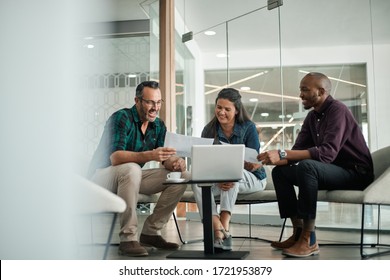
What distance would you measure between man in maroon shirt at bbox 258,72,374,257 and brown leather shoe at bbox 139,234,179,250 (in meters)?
0.52

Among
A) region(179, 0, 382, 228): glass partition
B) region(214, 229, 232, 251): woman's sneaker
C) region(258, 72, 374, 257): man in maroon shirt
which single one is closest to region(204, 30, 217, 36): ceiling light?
region(179, 0, 382, 228): glass partition

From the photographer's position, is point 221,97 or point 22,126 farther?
point 221,97

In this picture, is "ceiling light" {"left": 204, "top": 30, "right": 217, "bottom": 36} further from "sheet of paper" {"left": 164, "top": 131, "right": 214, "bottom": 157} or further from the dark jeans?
"sheet of paper" {"left": 164, "top": 131, "right": 214, "bottom": 157}

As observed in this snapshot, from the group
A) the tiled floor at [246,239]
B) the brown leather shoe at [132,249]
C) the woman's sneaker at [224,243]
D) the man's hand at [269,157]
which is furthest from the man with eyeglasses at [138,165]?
the man's hand at [269,157]

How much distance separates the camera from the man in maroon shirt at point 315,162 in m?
2.23

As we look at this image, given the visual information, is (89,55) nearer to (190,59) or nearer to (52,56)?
(52,56)

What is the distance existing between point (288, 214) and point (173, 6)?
6.39ft

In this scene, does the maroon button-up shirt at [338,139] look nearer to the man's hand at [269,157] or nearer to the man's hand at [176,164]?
the man's hand at [269,157]

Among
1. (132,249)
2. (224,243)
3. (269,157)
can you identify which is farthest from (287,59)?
(132,249)

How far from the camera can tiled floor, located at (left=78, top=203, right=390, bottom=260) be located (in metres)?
1.73

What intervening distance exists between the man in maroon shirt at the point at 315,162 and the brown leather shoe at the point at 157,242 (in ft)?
1.70

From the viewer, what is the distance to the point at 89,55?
1732 millimetres

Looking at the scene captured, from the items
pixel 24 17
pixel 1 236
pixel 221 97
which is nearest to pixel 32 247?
pixel 1 236
